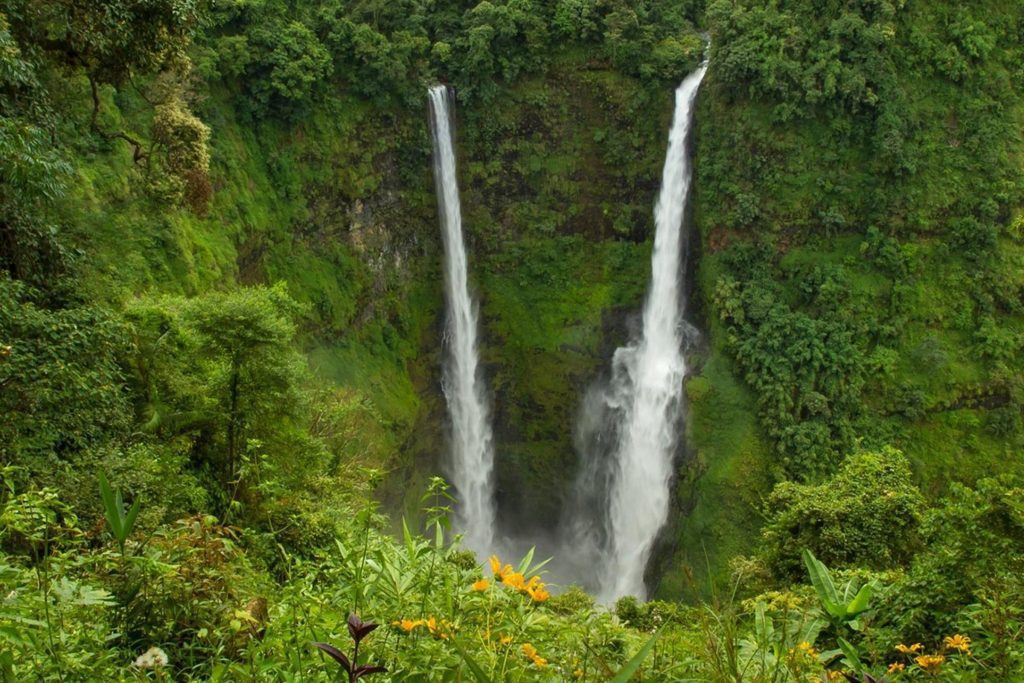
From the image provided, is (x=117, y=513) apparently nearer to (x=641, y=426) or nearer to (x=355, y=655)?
(x=355, y=655)

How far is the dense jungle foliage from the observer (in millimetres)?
7840

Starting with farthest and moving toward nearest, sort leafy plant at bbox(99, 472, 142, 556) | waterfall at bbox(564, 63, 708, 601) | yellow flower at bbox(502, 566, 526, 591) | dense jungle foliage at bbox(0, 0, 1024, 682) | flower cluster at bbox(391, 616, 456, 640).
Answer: waterfall at bbox(564, 63, 708, 601), dense jungle foliage at bbox(0, 0, 1024, 682), yellow flower at bbox(502, 566, 526, 591), flower cluster at bbox(391, 616, 456, 640), leafy plant at bbox(99, 472, 142, 556)

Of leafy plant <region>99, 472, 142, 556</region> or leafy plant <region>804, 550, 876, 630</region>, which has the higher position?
leafy plant <region>99, 472, 142, 556</region>

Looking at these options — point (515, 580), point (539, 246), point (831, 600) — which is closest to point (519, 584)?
point (515, 580)

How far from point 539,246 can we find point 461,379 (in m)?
4.67

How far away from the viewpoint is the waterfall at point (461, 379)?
70.5 ft

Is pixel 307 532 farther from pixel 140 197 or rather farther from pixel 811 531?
pixel 140 197

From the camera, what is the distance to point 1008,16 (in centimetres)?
1886

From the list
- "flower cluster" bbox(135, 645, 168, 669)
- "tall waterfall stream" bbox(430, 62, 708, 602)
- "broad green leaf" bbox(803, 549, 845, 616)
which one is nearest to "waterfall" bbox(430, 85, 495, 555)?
"tall waterfall stream" bbox(430, 62, 708, 602)

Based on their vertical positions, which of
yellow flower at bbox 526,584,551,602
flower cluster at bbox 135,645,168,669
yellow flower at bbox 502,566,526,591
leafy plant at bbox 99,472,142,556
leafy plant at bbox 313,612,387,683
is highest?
leafy plant at bbox 99,472,142,556

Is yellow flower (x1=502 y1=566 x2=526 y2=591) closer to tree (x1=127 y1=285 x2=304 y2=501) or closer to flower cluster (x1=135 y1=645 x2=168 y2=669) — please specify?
flower cluster (x1=135 y1=645 x2=168 y2=669)

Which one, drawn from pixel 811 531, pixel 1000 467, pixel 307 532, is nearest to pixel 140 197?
pixel 307 532

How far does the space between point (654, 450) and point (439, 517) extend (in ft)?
60.7

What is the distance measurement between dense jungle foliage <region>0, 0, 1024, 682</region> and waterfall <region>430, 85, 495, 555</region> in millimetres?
474
